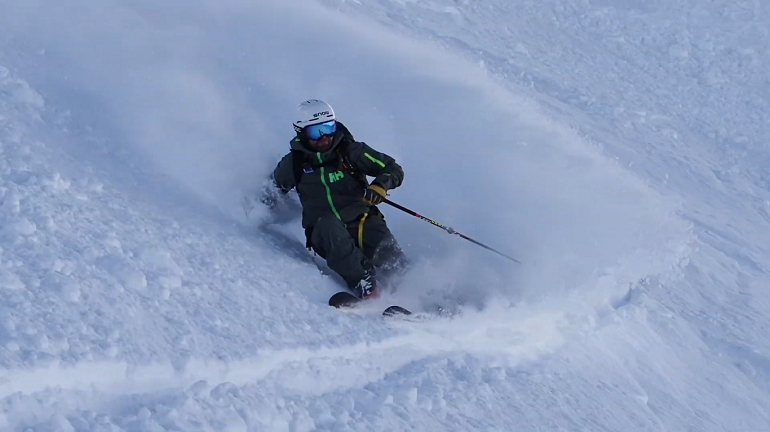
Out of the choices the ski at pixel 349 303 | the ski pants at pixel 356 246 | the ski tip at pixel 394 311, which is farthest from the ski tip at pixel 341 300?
the ski pants at pixel 356 246

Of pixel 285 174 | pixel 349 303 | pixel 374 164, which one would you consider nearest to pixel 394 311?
pixel 349 303

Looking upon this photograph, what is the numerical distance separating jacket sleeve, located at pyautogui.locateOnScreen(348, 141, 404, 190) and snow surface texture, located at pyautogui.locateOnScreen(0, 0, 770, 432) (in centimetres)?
80

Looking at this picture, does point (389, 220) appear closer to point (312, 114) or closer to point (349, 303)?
point (312, 114)

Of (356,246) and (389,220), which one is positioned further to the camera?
(389,220)

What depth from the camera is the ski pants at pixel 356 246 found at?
543 cm

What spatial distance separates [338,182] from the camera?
5844mm

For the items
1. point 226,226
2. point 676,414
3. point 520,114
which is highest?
point 520,114

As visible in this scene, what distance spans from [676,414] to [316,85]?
4718 mm

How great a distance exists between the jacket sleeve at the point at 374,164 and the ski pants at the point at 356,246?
348 mm

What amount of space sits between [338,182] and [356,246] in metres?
0.51

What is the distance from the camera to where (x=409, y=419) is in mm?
3742

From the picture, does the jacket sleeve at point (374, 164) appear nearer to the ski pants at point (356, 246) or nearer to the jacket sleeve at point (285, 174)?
the ski pants at point (356, 246)

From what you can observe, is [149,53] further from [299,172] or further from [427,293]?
[427,293]

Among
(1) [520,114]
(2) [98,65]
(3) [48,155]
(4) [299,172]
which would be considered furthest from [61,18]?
(1) [520,114]
